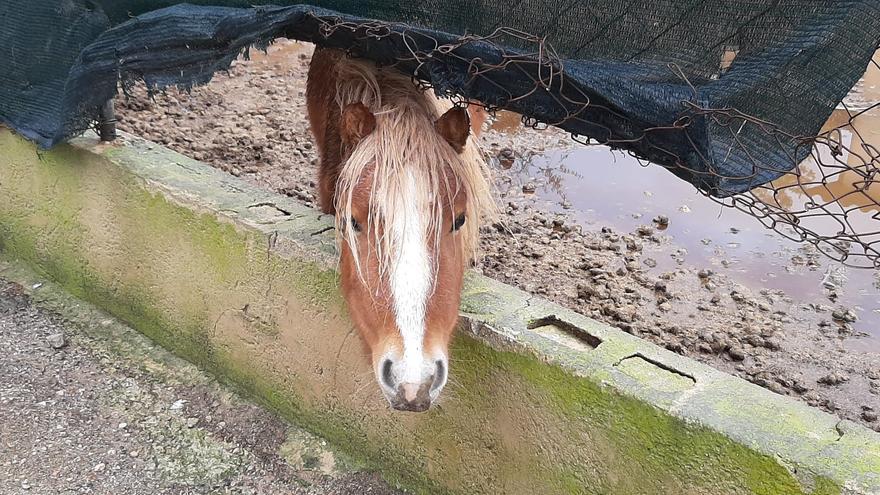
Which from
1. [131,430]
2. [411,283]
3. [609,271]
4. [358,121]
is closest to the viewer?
[411,283]

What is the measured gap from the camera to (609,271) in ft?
13.1

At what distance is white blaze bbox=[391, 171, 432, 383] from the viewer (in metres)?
1.91

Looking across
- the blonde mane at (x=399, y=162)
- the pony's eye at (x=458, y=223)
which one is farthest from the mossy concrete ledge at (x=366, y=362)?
the blonde mane at (x=399, y=162)

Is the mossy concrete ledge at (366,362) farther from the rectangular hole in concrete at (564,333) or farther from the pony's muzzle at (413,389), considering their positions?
the pony's muzzle at (413,389)

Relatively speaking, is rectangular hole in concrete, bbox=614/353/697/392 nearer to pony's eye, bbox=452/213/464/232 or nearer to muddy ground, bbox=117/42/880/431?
pony's eye, bbox=452/213/464/232

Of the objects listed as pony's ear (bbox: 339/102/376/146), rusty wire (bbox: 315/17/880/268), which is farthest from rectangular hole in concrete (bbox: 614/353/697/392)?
pony's ear (bbox: 339/102/376/146)

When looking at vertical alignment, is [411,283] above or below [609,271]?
above

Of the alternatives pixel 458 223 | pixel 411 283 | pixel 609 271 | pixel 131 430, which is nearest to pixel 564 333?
pixel 458 223

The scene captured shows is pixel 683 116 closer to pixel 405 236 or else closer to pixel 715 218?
pixel 405 236

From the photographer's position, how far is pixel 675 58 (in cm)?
184

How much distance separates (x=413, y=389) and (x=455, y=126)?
0.88 metres

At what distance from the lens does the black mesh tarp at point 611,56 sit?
168 centimetres

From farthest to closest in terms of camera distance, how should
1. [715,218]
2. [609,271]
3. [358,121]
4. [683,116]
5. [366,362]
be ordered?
[715,218]
[609,271]
[366,362]
[358,121]
[683,116]

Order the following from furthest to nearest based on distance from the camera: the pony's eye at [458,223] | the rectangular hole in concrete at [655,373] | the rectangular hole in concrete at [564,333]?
the rectangular hole in concrete at [564,333] → the pony's eye at [458,223] → the rectangular hole in concrete at [655,373]
